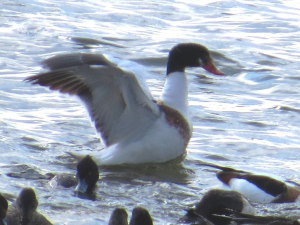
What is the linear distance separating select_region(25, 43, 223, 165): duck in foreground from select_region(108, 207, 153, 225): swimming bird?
1902 millimetres

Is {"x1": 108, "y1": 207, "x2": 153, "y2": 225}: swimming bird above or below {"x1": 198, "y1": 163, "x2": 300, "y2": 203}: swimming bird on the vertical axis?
above

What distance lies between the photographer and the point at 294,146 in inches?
358

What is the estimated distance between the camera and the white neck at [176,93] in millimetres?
8430

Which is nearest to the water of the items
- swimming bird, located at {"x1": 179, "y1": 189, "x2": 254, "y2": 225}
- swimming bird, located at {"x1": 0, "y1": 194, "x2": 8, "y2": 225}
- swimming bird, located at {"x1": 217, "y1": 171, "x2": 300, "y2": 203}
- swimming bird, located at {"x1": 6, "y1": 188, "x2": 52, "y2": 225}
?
swimming bird, located at {"x1": 217, "y1": 171, "x2": 300, "y2": 203}

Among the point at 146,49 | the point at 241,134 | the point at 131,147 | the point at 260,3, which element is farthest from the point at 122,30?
the point at 131,147

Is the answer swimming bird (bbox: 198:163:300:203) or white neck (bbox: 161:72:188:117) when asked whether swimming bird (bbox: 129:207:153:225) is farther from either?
white neck (bbox: 161:72:188:117)

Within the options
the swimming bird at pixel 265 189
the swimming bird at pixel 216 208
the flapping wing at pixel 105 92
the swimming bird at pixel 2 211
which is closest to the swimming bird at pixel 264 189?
the swimming bird at pixel 265 189

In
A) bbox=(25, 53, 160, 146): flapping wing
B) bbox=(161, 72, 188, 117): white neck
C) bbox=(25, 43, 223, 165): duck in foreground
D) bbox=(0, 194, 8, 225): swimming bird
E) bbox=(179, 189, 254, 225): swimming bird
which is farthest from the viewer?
bbox=(161, 72, 188, 117): white neck

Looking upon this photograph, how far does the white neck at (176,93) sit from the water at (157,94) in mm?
577

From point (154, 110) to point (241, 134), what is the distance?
1640mm

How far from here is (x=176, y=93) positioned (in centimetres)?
851

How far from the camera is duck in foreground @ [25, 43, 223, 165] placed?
305 inches

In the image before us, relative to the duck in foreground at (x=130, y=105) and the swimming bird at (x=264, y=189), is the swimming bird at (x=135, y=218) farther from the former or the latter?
the duck in foreground at (x=130, y=105)

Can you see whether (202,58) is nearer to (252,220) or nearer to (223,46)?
(252,220)
